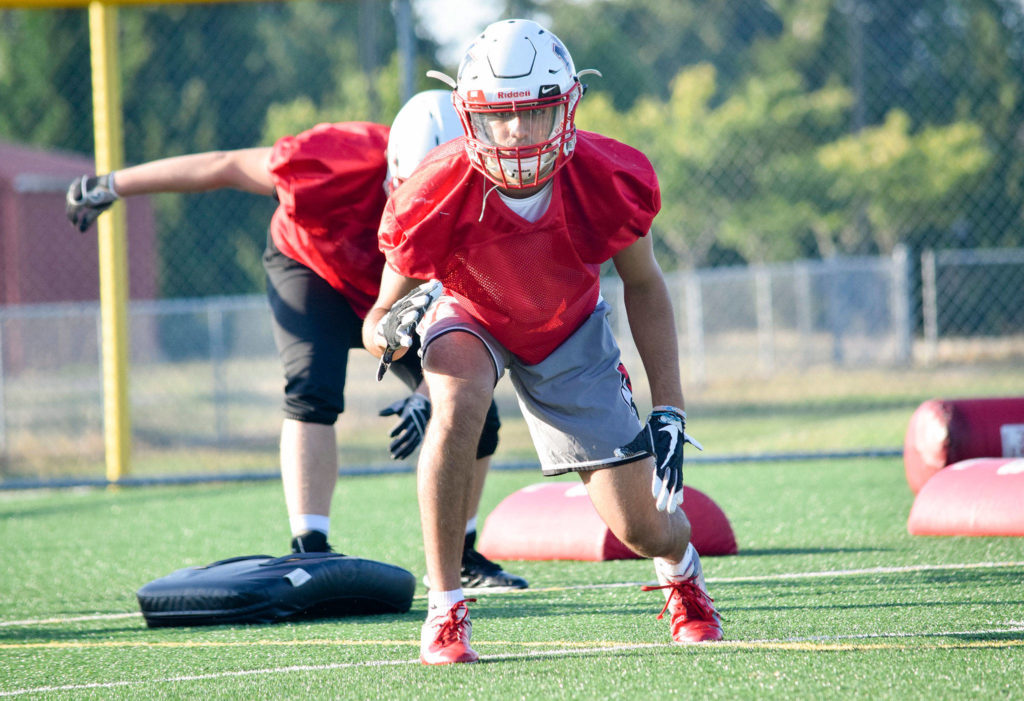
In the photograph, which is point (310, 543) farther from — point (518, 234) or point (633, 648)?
point (518, 234)

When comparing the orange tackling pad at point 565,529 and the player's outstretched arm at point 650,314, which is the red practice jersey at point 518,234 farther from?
the orange tackling pad at point 565,529

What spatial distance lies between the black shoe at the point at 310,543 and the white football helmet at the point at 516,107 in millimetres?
1608

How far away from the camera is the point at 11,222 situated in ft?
53.5

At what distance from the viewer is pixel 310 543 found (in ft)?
13.0

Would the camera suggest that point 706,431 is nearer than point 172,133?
Yes

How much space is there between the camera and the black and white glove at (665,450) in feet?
9.27

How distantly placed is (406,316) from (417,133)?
123 centimetres

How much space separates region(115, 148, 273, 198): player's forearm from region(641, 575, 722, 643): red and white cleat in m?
2.08

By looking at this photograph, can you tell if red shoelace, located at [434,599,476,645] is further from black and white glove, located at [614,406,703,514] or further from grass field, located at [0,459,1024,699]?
black and white glove, located at [614,406,703,514]

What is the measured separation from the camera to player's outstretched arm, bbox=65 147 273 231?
13.8 feet

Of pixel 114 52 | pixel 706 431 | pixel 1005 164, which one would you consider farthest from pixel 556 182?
pixel 706 431

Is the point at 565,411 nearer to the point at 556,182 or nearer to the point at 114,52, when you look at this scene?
the point at 556,182

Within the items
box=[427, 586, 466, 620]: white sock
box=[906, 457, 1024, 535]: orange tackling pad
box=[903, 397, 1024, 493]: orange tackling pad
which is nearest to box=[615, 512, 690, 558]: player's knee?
box=[427, 586, 466, 620]: white sock

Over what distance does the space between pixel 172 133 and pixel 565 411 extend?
2060 centimetres
